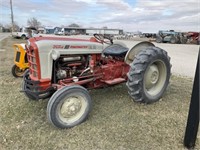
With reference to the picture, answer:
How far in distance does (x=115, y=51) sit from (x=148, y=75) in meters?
0.78

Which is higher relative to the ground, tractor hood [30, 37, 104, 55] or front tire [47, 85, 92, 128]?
tractor hood [30, 37, 104, 55]

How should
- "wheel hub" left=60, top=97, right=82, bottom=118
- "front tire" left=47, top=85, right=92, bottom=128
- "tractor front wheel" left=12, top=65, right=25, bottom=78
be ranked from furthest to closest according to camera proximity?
"tractor front wheel" left=12, top=65, right=25, bottom=78
"wheel hub" left=60, top=97, right=82, bottom=118
"front tire" left=47, top=85, right=92, bottom=128

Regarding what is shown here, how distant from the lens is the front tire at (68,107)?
3.42 metres

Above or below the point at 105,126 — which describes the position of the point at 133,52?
above

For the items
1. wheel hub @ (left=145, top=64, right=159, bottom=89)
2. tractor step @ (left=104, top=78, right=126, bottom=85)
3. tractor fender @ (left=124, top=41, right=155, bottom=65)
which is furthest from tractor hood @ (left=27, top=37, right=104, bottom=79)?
wheel hub @ (left=145, top=64, right=159, bottom=89)

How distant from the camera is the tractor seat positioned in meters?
4.48

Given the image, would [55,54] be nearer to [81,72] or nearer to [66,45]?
[66,45]

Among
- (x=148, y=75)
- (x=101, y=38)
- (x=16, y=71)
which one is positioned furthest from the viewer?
(x=16, y=71)

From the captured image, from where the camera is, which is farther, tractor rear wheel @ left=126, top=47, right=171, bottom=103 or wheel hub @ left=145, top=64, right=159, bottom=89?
wheel hub @ left=145, top=64, right=159, bottom=89

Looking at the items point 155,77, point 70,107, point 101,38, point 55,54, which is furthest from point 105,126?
point 101,38

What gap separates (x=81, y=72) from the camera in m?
4.31

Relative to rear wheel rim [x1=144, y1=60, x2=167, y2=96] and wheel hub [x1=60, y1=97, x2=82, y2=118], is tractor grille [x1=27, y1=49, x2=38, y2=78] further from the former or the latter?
rear wheel rim [x1=144, y1=60, x2=167, y2=96]

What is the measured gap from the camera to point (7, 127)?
3.64 m

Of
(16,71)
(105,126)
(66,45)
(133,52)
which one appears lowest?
(105,126)
